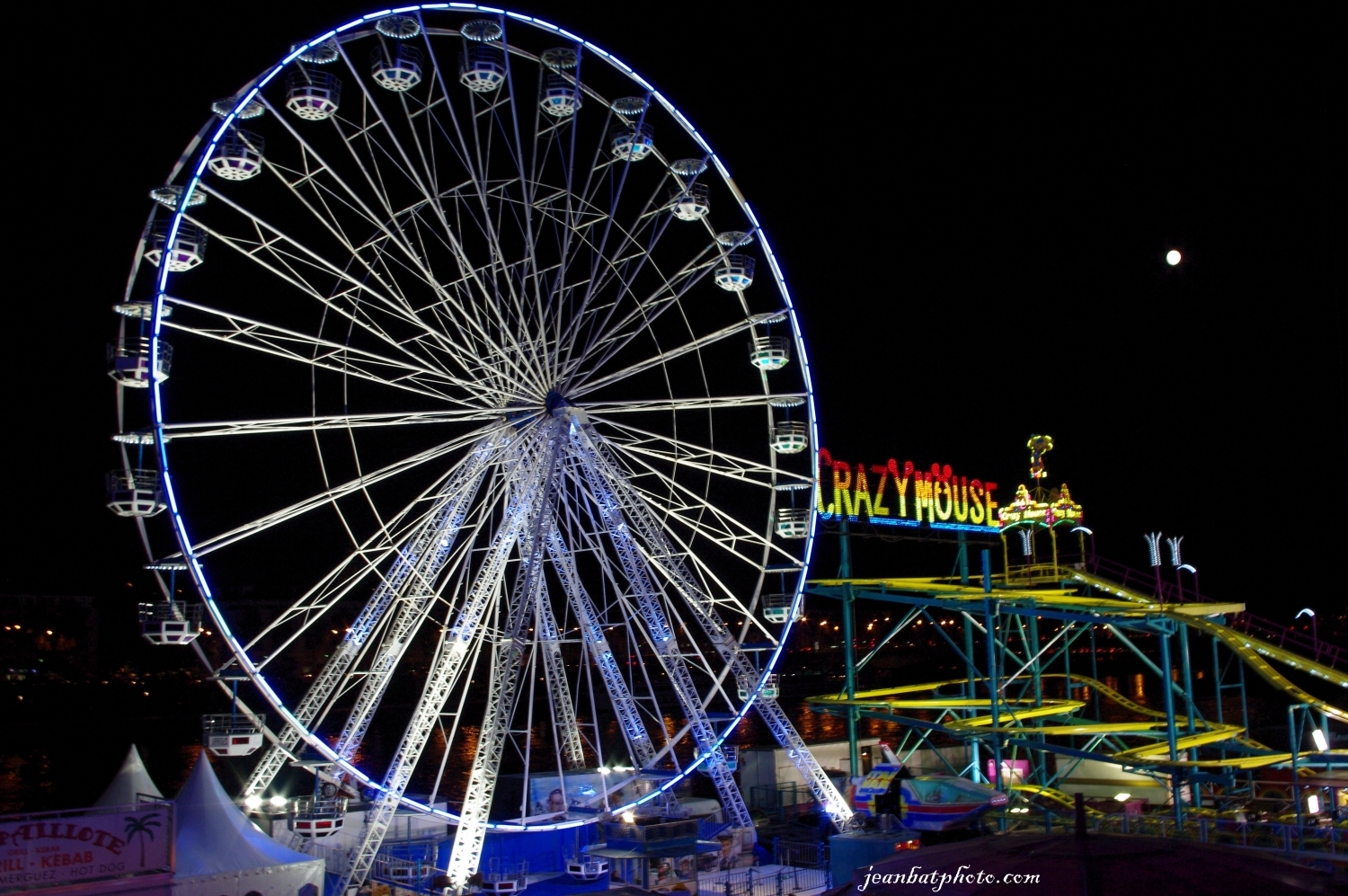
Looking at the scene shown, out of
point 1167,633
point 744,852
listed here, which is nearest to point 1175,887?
point 744,852

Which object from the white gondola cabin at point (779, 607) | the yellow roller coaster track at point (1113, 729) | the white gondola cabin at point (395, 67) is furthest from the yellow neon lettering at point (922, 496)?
the white gondola cabin at point (395, 67)

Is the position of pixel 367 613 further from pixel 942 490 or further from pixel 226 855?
pixel 942 490

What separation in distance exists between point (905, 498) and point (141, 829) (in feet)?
84.5

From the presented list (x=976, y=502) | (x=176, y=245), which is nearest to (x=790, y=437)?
(x=176, y=245)

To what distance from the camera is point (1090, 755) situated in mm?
27438

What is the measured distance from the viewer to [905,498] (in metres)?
37.4

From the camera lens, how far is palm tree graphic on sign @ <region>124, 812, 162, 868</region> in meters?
17.0

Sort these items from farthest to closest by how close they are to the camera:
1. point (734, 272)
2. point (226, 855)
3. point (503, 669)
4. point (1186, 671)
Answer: point (1186, 671), point (734, 272), point (503, 669), point (226, 855)

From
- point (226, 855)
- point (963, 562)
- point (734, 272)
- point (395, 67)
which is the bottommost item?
point (226, 855)

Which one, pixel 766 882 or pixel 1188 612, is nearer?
pixel 766 882

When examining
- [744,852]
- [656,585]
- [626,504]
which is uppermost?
[626,504]

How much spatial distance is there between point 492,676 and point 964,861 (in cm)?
1868

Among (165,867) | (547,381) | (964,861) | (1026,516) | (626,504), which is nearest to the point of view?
(964,861)

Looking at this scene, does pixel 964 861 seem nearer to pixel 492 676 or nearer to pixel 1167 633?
pixel 492 676
